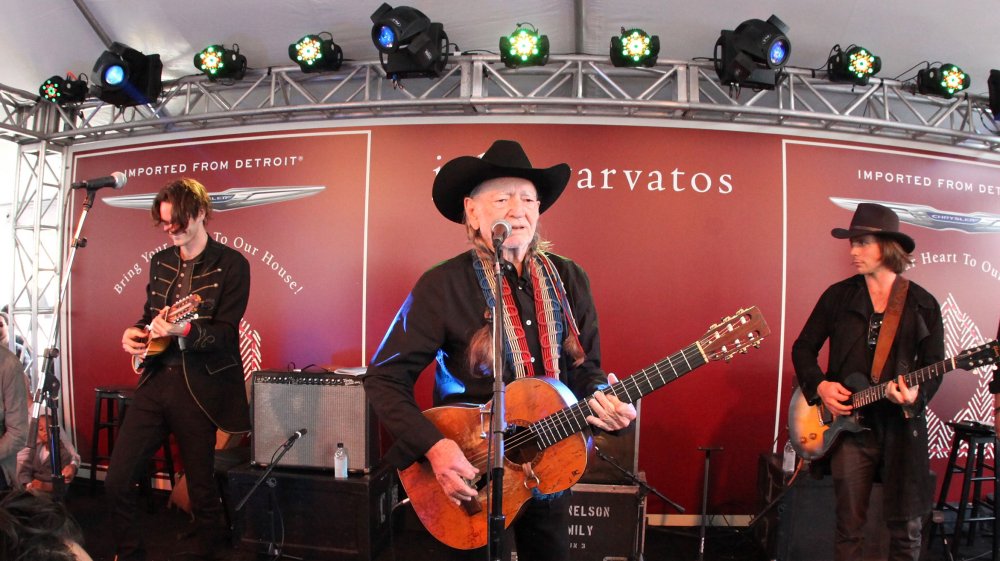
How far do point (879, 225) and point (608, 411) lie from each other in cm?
242

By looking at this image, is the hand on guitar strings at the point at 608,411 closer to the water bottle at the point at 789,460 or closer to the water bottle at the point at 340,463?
the water bottle at the point at 340,463

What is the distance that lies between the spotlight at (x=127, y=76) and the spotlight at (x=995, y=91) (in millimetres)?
7397

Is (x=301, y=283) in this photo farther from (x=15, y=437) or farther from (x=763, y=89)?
(x=763, y=89)

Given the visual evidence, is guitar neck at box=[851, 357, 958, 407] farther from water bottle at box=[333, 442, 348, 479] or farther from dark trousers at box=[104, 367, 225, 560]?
dark trousers at box=[104, 367, 225, 560]

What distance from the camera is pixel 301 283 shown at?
5.66 metres

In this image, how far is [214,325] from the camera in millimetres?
3615

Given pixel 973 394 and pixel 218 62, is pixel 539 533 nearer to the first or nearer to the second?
pixel 218 62

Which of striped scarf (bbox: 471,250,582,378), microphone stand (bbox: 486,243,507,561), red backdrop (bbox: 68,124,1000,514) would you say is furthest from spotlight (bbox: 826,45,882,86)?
microphone stand (bbox: 486,243,507,561)

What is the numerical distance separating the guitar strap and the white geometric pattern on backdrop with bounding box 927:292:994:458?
268 centimetres

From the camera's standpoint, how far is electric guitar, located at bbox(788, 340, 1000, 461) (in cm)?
321

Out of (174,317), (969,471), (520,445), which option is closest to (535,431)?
(520,445)

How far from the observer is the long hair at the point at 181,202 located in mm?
3629

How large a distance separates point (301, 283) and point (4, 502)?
4484mm

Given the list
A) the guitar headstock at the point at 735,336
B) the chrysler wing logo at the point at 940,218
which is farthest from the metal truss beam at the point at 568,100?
the guitar headstock at the point at 735,336
